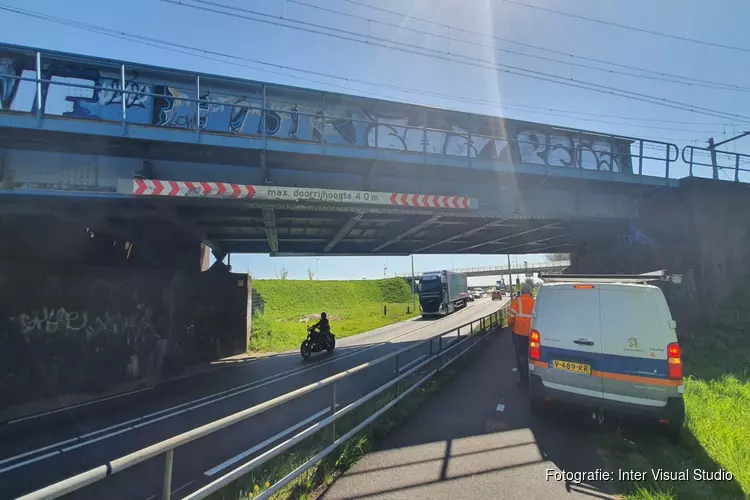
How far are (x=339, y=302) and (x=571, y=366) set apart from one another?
46.9m

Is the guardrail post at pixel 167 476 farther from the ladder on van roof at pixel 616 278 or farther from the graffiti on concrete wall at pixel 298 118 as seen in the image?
the graffiti on concrete wall at pixel 298 118

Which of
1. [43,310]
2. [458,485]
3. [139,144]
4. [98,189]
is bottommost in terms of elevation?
[458,485]

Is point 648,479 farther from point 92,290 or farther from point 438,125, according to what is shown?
point 92,290

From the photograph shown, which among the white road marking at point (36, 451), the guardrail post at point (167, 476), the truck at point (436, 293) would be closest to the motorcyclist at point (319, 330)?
the white road marking at point (36, 451)

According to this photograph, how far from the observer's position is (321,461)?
4078 millimetres

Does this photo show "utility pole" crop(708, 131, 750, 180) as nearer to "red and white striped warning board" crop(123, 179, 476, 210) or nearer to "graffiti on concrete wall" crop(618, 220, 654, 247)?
"graffiti on concrete wall" crop(618, 220, 654, 247)

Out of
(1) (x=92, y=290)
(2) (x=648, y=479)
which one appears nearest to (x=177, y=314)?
(1) (x=92, y=290)

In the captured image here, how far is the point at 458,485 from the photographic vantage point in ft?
12.5

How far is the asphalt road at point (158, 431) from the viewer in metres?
4.75

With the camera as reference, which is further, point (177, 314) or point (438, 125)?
point (177, 314)

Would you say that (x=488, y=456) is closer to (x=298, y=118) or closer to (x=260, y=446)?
(x=260, y=446)

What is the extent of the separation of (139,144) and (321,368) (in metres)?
8.48

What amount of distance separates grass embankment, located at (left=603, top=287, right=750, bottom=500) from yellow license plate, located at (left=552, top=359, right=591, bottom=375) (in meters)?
0.90

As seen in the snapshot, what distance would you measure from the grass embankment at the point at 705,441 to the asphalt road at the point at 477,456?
1.26ft
